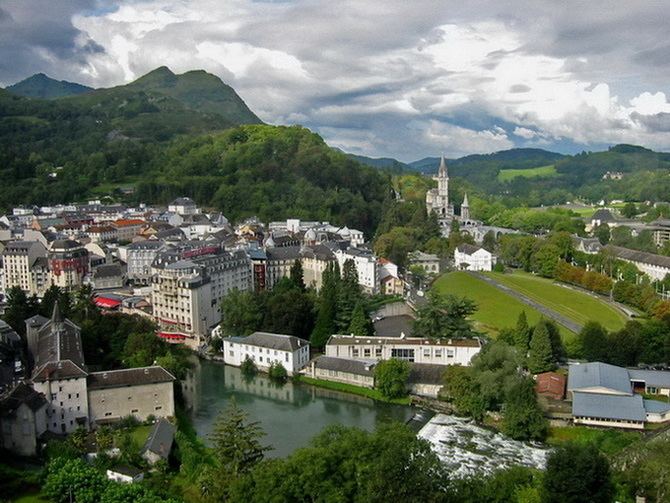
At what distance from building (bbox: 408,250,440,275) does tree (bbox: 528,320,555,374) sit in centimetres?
2334

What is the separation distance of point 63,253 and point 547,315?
28595 millimetres

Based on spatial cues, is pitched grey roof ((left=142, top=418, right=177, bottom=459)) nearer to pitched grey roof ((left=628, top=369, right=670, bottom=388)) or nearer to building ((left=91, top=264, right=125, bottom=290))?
pitched grey roof ((left=628, top=369, right=670, bottom=388))

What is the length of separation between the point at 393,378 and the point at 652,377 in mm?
9613

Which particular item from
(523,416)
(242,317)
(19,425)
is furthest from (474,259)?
(19,425)

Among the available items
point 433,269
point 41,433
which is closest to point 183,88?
point 433,269

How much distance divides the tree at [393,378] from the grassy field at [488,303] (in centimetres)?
837

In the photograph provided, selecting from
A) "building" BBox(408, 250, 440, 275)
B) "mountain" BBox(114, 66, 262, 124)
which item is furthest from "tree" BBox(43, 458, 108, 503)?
"mountain" BBox(114, 66, 262, 124)

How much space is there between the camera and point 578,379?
2359 cm

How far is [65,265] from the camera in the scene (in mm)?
40125

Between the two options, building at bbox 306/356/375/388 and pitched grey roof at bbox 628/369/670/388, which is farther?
Result: building at bbox 306/356/375/388

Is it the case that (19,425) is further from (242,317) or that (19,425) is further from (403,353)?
(403,353)

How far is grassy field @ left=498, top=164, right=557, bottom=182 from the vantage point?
140 metres

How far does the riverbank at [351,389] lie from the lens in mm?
24453

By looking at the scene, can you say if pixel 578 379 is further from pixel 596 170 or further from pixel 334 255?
pixel 596 170
